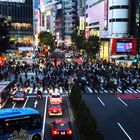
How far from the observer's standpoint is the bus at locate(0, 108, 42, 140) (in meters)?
24.5

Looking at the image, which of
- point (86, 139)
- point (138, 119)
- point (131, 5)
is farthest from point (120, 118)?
point (131, 5)

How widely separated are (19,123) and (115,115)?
36.1 ft

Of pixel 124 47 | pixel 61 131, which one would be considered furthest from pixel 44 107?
pixel 124 47

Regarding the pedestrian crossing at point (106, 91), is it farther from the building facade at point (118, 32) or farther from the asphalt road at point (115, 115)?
the building facade at point (118, 32)

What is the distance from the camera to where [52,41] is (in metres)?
144

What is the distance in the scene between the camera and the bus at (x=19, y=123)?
24.5m

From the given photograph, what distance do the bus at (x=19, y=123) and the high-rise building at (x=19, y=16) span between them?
92.8 meters

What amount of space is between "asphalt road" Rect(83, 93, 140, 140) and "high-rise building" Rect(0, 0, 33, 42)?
3017 inches

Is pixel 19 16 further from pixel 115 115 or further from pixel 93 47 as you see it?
pixel 115 115

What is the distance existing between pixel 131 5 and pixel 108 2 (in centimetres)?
720

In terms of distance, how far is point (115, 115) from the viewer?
3378cm

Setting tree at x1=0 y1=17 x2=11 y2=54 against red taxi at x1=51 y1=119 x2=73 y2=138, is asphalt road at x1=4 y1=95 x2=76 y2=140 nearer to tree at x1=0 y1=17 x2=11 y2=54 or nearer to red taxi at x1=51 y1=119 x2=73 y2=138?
red taxi at x1=51 y1=119 x2=73 y2=138

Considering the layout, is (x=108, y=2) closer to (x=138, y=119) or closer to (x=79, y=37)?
(x=79, y=37)

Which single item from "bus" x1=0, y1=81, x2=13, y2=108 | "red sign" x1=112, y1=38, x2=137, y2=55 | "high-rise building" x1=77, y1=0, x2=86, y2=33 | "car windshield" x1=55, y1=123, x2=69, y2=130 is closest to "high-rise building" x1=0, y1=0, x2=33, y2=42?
"high-rise building" x1=77, y1=0, x2=86, y2=33
